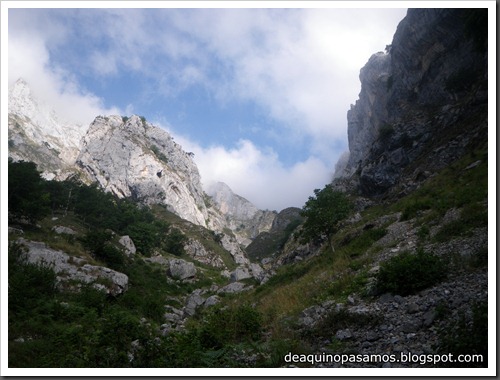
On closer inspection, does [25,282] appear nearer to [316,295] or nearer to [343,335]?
[316,295]

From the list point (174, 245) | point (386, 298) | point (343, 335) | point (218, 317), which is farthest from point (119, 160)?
point (343, 335)

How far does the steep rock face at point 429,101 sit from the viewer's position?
37.4 meters

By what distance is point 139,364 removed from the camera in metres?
6.62

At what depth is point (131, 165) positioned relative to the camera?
525 ft

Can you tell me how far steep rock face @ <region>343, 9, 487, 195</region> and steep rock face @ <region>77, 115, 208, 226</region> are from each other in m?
125

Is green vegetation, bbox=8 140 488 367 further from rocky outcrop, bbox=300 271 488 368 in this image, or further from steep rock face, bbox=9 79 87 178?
steep rock face, bbox=9 79 87 178

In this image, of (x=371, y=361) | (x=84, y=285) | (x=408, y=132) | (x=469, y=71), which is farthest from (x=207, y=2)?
(x=469, y=71)

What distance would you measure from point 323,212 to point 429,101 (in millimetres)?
45852

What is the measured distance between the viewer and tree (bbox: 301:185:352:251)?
25391 millimetres

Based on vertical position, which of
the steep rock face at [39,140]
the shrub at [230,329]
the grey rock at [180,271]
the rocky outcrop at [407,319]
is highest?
the steep rock face at [39,140]

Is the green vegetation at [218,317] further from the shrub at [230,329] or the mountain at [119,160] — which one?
the mountain at [119,160]

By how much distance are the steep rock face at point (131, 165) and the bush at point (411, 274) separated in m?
156

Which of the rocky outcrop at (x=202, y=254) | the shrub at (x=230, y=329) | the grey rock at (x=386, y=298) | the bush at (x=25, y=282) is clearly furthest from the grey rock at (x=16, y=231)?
the rocky outcrop at (x=202, y=254)

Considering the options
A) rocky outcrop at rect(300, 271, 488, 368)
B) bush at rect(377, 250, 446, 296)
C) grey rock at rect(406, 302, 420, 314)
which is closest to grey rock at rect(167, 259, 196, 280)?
bush at rect(377, 250, 446, 296)
